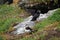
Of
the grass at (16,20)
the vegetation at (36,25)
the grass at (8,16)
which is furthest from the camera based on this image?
the grass at (8,16)

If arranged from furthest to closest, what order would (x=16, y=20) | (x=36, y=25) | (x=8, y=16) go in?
(x=8, y=16)
(x=16, y=20)
(x=36, y=25)

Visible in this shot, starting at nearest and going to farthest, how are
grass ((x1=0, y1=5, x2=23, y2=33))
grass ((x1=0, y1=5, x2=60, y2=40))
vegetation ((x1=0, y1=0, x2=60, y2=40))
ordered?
1. vegetation ((x1=0, y1=0, x2=60, y2=40))
2. grass ((x1=0, y1=5, x2=60, y2=40))
3. grass ((x1=0, y1=5, x2=23, y2=33))

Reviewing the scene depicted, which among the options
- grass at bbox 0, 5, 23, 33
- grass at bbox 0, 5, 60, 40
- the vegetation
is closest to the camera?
the vegetation

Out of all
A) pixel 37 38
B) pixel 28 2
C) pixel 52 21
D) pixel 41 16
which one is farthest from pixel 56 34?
pixel 28 2

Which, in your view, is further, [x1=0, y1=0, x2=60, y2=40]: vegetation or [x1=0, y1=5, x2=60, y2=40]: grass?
[x1=0, y1=5, x2=60, y2=40]: grass

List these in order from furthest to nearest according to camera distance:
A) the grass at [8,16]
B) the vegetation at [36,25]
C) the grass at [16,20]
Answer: the grass at [8,16]
the grass at [16,20]
the vegetation at [36,25]

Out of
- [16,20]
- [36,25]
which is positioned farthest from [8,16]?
[36,25]

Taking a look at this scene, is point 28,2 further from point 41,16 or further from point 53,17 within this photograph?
point 53,17

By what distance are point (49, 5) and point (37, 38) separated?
36.8ft

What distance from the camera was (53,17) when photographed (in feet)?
66.2

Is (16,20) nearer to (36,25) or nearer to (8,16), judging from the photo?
(8,16)

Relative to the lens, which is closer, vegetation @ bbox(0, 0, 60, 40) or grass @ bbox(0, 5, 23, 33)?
vegetation @ bbox(0, 0, 60, 40)

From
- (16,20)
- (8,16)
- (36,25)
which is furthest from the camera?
(8,16)

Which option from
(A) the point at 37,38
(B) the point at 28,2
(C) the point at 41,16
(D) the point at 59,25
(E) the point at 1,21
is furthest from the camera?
(B) the point at 28,2
